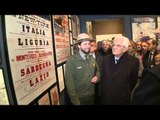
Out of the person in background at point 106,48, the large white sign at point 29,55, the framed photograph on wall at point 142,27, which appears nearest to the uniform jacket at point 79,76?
the large white sign at point 29,55

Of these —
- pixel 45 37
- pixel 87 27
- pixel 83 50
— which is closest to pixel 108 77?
pixel 83 50

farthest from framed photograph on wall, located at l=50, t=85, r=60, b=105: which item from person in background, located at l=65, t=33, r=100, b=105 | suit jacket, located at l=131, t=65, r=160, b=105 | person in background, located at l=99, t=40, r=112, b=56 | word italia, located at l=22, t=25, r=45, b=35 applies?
suit jacket, located at l=131, t=65, r=160, b=105

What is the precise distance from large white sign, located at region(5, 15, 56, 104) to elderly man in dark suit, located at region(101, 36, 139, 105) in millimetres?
579

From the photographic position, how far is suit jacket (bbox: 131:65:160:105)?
1004 mm

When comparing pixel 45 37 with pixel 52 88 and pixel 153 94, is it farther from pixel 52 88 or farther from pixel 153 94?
pixel 153 94

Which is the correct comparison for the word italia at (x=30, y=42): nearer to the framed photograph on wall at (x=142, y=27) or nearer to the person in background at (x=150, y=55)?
the person in background at (x=150, y=55)

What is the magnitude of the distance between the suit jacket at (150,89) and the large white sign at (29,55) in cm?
84

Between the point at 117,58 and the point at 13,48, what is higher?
the point at 13,48

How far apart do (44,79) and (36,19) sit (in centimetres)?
56

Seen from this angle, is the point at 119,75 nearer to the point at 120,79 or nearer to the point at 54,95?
the point at 120,79

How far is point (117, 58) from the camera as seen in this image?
208cm

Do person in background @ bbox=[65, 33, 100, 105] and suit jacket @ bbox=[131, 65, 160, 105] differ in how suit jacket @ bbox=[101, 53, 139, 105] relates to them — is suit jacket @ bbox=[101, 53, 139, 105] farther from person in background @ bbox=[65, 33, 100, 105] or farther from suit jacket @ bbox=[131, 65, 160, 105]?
suit jacket @ bbox=[131, 65, 160, 105]
